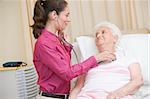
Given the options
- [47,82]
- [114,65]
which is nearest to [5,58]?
[47,82]

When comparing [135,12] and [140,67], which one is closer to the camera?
[140,67]

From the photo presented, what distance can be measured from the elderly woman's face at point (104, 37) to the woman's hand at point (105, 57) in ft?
0.37

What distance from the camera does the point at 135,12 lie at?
2566 mm

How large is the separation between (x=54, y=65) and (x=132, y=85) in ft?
1.60

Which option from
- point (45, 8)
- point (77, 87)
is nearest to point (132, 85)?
point (77, 87)

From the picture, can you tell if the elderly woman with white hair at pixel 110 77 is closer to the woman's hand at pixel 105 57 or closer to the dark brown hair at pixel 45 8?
the woman's hand at pixel 105 57

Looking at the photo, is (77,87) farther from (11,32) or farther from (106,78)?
(11,32)

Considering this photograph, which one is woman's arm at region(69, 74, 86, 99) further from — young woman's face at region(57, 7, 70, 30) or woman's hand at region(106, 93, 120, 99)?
young woman's face at region(57, 7, 70, 30)

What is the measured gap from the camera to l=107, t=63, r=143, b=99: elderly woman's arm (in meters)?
1.58

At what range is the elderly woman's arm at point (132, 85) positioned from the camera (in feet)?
5.18

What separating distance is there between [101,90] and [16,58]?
1.27m

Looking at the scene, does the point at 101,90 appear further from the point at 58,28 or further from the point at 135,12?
the point at 135,12

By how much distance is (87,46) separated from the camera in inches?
78.5

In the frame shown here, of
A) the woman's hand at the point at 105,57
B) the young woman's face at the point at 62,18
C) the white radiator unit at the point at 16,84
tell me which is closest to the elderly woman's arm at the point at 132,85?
the woman's hand at the point at 105,57
